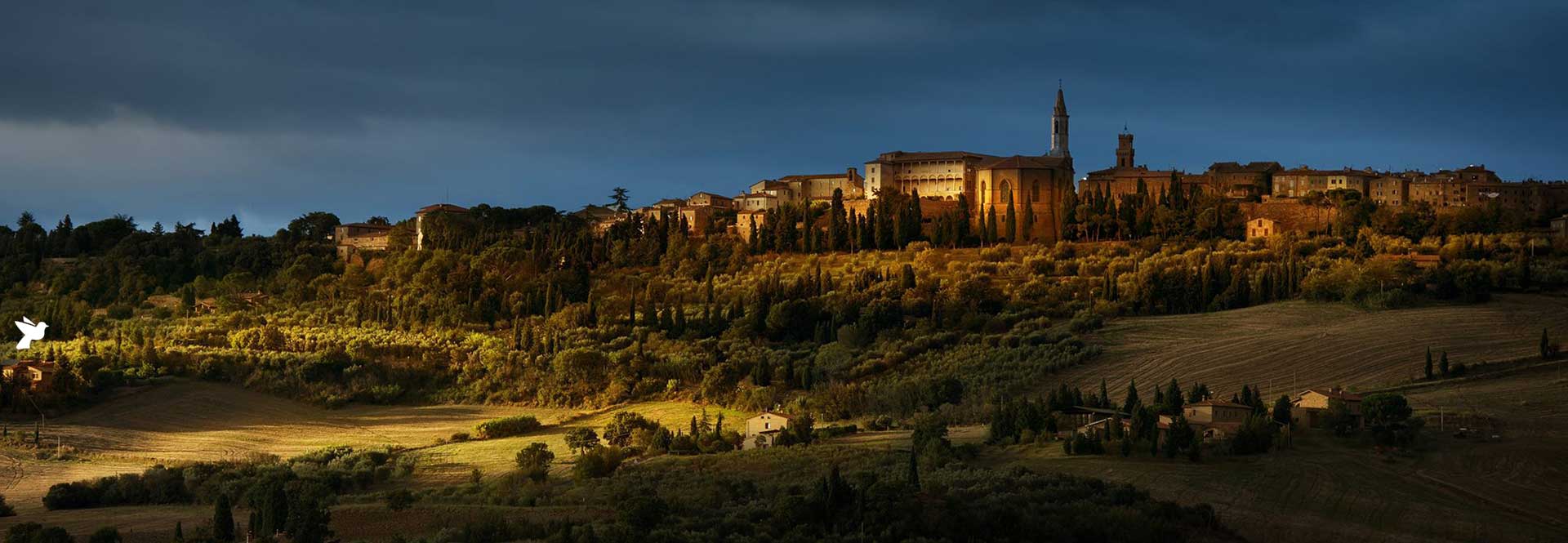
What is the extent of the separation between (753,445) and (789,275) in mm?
24736

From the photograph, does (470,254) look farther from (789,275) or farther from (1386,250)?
(1386,250)

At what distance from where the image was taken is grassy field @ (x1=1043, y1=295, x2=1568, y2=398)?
44.7 metres

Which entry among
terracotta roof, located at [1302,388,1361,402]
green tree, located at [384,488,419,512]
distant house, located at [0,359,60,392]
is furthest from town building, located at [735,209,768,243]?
green tree, located at [384,488,419,512]

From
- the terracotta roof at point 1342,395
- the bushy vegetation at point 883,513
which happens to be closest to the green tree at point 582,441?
the bushy vegetation at point 883,513

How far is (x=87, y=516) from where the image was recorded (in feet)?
107

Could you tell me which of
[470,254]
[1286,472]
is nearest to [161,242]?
[470,254]

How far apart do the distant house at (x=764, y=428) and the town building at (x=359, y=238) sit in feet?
133

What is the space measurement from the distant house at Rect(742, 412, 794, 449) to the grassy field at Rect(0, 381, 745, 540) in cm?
248

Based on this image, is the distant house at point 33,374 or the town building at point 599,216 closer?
the distant house at point 33,374

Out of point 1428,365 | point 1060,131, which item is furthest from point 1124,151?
point 1428,365

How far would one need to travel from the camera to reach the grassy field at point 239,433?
39.0 metres

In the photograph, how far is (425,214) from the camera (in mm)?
79500

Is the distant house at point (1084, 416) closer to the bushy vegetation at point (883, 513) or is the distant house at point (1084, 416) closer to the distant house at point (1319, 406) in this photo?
the distant house at point (1319, 406)

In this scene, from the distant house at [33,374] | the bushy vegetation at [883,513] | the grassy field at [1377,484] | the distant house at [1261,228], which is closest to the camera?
the bushy vegetation at [883,513]
